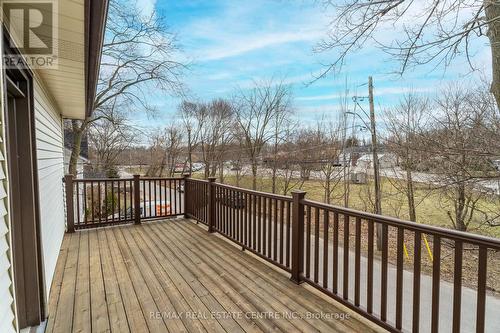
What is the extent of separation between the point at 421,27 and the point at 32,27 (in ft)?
14.3

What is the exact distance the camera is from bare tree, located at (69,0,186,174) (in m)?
8.91

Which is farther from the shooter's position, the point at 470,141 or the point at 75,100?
the point at 470,141

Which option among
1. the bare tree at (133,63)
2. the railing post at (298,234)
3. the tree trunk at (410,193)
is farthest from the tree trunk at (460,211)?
the bare tree at (133,63)

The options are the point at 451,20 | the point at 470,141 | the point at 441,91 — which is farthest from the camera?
the point at 441,91

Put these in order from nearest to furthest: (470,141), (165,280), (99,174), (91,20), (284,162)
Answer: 1. (91,20)
2. (165,280)
3. (470,141)
4. (284,162)
5. (99,174)

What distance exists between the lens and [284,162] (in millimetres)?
15812

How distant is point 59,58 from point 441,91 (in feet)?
28.0

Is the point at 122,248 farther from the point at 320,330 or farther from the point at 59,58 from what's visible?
the point at 320,330

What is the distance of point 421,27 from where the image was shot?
3793 millimetres

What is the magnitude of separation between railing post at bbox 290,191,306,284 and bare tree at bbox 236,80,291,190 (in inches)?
525

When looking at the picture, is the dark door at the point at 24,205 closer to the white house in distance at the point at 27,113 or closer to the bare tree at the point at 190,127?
the white house in distance at the point at 27,113

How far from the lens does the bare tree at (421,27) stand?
12.0 feet

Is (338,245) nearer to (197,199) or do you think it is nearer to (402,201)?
(197,199)

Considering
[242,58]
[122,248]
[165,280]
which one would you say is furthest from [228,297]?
[242,58]
